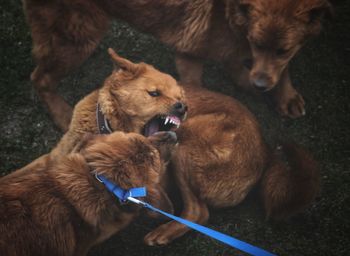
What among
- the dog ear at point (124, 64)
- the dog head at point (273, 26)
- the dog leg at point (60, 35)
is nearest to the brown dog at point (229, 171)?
the dog head at point (273, 26)

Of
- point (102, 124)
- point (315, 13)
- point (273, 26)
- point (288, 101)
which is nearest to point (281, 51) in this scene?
point (273, 26)

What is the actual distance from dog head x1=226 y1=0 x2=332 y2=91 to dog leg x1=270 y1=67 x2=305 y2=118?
462 mm

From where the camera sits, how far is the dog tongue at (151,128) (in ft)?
10.8

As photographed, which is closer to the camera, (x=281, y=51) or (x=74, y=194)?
(x=74, y=194)

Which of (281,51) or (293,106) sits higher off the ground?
(281,51)

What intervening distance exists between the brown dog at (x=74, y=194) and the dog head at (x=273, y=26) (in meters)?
1.06

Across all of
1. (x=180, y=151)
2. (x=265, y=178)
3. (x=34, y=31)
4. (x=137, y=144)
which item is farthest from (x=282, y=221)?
(x=34, y=31)

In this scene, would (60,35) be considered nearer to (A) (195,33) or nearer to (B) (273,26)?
(A) (195,33)

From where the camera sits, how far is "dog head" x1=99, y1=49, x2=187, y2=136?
3.22 meters

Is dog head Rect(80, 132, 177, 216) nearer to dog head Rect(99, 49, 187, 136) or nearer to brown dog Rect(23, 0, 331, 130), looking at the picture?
dog head Rect(99, 49, 187, 136)

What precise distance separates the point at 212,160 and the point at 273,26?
1058 millimetres

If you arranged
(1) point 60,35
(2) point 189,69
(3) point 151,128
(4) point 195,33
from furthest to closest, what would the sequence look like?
(2) point 189,69 → (4) point 195,33 → (1) point 60,35 → (3) point 151,128

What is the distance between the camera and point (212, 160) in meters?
3.25

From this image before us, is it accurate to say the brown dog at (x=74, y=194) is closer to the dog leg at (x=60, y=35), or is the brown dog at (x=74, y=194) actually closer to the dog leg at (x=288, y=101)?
the dog leg at (x=60, y=35)
